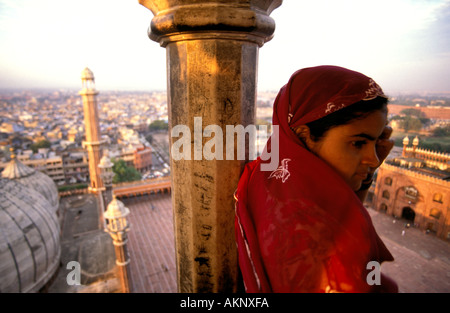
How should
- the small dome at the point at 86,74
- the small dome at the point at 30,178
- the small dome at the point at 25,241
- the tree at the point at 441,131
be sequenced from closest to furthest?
the tree at the point at 441,131 < the small dome at the point at 25,241 < the small dome at the point at 30,178 < the small dome at the point at 86,74

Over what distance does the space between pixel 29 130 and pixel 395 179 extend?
3235 cm

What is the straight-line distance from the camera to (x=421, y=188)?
302 centimetres

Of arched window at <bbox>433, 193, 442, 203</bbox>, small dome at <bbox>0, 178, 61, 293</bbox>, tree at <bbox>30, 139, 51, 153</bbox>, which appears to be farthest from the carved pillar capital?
tree at <bbox>30, 139, 51, 153</bbox>

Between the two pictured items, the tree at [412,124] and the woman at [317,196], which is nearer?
the woman at [317,196]

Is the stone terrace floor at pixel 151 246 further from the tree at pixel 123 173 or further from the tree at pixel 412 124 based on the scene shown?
the tree at pixel 412 124

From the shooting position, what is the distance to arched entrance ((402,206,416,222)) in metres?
3.34

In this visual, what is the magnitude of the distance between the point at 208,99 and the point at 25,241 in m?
7.24

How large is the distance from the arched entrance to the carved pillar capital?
11.4 ft

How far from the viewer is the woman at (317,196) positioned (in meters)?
0.68

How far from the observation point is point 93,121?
36.2 feet

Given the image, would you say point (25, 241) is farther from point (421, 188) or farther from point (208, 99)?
point (421, 188)

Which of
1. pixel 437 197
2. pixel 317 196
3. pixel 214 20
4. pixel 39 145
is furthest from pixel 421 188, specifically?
pixel 39 145

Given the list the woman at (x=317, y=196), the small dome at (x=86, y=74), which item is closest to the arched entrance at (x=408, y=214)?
the woman at (x=317, y=196)

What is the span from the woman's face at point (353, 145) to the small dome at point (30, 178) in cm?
1109
